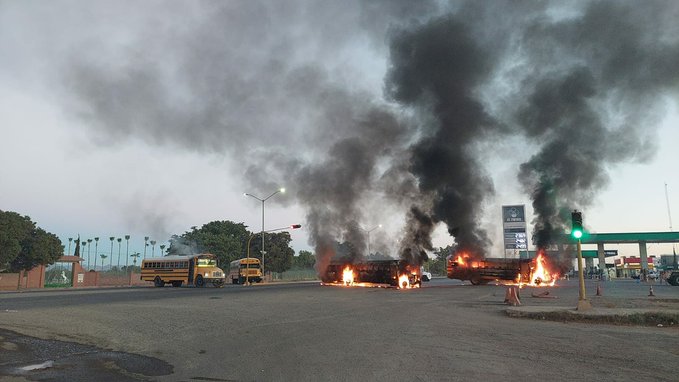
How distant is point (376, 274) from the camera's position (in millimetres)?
37969

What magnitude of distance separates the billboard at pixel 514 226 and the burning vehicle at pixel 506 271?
12.5m

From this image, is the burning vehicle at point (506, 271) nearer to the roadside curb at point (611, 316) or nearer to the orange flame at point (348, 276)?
the orange flame at point (348, 276)

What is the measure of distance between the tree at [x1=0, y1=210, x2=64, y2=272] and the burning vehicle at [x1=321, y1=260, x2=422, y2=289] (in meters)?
30.8

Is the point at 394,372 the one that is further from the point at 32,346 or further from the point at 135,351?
the point at 32,346

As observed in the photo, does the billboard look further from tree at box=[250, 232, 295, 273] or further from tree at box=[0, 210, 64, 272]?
tree at box=[0, 210, 64, 272]

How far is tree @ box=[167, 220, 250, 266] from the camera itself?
6164 centimetres

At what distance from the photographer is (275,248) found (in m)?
75.7

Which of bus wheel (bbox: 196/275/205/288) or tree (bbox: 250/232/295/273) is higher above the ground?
tree (bbox: 250/232/295/273)

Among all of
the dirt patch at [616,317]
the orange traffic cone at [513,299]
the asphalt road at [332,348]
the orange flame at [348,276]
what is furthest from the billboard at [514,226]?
the asphalt road at [332,348]

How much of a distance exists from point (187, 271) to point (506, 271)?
28113 mm

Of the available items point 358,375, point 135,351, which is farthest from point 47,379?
point 358,375

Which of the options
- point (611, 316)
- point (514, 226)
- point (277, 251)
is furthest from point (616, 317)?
point (277, 251)

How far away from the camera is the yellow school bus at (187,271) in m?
39.6

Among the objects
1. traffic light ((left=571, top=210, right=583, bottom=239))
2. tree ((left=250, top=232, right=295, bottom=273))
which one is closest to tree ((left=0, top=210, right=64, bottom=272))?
tree ((left=250, top=232, right=295, bottom=273))
